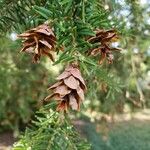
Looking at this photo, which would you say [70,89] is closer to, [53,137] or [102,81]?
[53,137]

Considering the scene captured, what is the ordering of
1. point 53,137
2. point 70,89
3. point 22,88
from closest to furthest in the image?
point 70,89, point 53,137, point 22,88

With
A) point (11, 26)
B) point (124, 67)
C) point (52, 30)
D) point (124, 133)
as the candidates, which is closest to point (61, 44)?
point (52, 30)

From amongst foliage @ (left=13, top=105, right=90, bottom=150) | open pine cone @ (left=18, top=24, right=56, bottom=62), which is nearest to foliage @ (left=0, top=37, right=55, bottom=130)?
foliage @ (left=13, top=105, right=90, bottom=150)

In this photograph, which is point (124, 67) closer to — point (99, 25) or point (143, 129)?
point (99, 25)

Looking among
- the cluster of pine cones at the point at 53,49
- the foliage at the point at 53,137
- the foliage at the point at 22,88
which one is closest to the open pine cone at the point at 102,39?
the cluster of pine cones at the point at 53,49

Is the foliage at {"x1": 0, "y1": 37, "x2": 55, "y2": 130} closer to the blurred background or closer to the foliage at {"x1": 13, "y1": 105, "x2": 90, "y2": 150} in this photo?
the blurred background

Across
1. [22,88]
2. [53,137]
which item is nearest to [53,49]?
[53,137]
